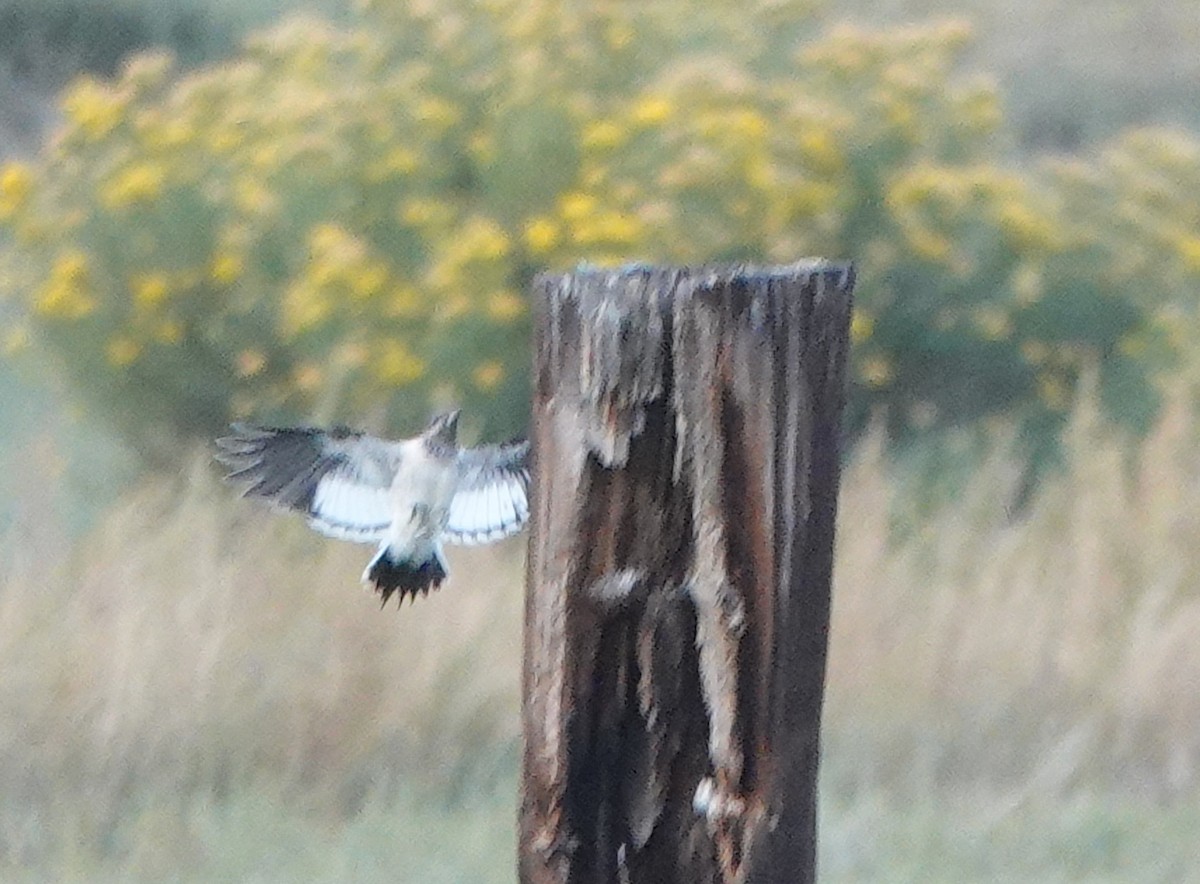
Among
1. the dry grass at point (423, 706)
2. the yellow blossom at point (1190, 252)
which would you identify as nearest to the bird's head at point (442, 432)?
the dry grass at point (423, 706)

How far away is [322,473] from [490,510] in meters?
0.20

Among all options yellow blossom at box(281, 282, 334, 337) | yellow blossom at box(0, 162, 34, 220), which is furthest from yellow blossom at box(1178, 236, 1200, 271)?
yellow blossom at box(0, 162, 34, 220)

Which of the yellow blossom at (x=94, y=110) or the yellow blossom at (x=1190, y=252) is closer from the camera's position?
the yellow blossom at (x=94, y=110)

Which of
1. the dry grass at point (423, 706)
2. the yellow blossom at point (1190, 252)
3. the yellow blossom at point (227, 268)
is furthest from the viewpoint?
the yellow blossom at point (1190, 252)

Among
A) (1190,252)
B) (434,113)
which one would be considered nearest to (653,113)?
(434,113)

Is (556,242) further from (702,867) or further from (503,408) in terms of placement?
(702,867)

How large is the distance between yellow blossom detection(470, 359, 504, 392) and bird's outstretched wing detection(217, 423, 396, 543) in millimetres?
2025

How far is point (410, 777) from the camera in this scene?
349 cm

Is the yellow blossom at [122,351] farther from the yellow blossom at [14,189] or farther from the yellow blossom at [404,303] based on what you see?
the yellow blossom at [404,303]

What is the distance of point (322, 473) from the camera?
205 cm

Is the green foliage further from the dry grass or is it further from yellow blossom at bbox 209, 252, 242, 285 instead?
the dry grass

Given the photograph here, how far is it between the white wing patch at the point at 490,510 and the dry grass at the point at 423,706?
1.33m

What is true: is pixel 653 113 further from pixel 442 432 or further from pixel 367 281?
pixel 442 432

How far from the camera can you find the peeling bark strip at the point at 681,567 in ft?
3.85
